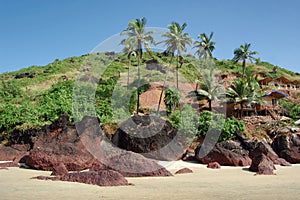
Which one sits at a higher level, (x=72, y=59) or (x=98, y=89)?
(x=72, y=59)

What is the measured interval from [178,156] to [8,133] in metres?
12.3

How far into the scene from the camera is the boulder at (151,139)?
16.4 m

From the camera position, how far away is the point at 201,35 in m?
47.1

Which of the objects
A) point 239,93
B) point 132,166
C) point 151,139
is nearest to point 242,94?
point 239,93

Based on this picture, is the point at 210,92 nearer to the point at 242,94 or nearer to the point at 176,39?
the point at 242,94

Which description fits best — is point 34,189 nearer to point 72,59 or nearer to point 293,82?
point 293,82

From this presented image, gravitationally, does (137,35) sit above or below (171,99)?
above

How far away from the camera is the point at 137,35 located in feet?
102

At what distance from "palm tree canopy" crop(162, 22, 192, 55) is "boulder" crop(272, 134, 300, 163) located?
16372 mm

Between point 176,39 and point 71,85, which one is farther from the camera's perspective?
point 71,85

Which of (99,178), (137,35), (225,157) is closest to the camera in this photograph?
(99,178)

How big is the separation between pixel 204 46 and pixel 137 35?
17.9 meters

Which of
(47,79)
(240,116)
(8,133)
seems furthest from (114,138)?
(47,79)

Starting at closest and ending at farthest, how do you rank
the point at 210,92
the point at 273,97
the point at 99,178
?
the point at 99,178 → the point at 210,92 → the point at 273,97
